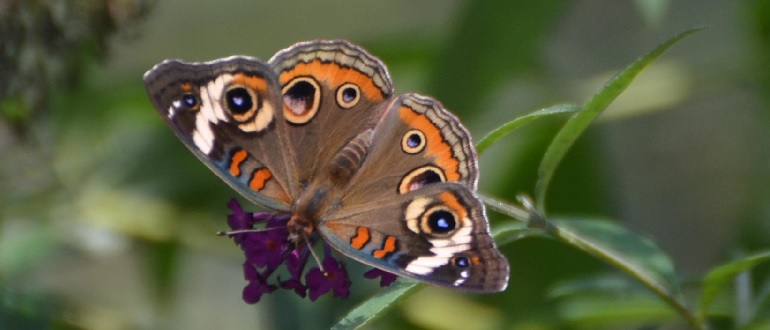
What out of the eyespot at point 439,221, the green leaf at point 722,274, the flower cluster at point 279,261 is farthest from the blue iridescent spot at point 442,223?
the green leaf at point 722,274

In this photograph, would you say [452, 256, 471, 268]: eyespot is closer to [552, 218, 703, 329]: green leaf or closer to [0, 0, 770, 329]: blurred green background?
[552, 218, 703, 329]: green leaf

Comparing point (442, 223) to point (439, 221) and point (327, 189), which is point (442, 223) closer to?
point (439, 221)

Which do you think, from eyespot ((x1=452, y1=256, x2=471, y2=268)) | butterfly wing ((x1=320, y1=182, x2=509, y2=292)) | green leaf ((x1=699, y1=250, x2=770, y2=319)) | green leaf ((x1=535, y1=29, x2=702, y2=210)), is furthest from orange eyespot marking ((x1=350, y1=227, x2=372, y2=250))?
green leaf ((x1=699, y1=250, x2=770, y2=319))

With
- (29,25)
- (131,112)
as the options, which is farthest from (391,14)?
(29,25)

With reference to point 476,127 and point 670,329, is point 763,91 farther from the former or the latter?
point 670,329

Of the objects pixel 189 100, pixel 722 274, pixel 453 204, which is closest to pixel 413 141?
pixel 453 204
